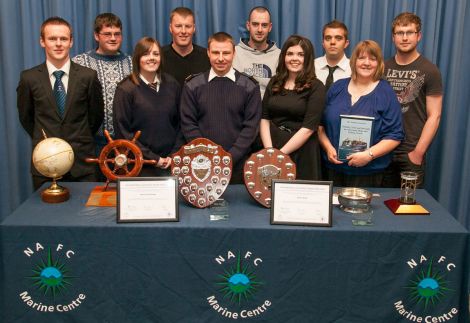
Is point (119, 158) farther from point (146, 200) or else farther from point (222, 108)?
point (222, 108)

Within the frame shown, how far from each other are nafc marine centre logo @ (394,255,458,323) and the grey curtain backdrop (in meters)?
1.76

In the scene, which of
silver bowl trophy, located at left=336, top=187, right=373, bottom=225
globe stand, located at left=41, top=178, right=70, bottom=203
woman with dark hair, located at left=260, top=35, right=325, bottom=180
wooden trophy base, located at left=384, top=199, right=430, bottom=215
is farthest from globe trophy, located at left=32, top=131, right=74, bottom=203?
wooden trophy base, located at left=384, top=199, right=430, bottom=215

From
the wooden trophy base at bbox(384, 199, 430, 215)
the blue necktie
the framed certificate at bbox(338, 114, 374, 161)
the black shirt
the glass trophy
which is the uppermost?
the black shirt

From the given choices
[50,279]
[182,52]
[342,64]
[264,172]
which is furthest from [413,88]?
[50,279]

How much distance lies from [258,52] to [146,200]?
155 centimetres

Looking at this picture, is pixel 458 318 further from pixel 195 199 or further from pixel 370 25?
pixel 370 25

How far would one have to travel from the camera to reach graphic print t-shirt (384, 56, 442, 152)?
306cm

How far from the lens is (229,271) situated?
88.2 inches

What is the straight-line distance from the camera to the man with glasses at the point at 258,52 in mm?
3334

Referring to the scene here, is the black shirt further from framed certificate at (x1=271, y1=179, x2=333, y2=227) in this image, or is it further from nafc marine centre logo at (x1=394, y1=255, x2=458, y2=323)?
nafc marine centre logo at (x1=394, y1=255, x2=458, y2=323)

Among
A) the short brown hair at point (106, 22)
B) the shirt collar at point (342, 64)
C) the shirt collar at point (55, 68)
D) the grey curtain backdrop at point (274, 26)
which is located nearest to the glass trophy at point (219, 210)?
the shirt collar at point (55, 68)

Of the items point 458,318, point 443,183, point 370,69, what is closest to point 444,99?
point 443,183

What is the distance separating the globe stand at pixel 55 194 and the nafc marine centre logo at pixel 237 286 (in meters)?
0.82

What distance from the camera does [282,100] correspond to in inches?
113
